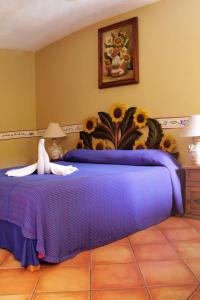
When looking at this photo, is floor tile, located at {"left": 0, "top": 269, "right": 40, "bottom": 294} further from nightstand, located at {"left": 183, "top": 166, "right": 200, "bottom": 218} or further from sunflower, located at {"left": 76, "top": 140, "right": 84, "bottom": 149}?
sunflower, located at {"left": 76, "top": 140, "right": 84, "bottom": 149}

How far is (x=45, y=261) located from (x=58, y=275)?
152 millimetres

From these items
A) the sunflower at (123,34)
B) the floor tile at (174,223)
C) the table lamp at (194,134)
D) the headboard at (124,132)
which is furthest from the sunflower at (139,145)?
the sunflower at (123,34)

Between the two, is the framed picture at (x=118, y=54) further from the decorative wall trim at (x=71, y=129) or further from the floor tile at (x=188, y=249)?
the floor tile at (x=188, y=249)

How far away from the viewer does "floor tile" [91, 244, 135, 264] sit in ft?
6.84

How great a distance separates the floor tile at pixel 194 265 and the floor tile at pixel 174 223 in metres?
0.78

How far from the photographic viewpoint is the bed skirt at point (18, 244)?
6.31 feet

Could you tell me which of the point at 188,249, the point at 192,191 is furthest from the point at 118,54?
the point at 188,249

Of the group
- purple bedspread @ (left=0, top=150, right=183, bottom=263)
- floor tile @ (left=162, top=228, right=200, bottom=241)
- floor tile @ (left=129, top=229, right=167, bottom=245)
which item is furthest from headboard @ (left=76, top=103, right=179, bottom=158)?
floor tile @ (left=129, top=229, right=167, bottom=245)

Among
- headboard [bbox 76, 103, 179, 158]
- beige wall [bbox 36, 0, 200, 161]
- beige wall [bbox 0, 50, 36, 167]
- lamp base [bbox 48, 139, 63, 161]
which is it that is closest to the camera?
beige wall [bbox 36, 0, 200, 161]

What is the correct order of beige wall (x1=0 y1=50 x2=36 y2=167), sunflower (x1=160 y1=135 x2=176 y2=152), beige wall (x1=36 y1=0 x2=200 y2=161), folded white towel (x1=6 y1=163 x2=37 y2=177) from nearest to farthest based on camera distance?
folded white towel (x1=6 y1=163 x2=37 y2=177) < beige wall (x1=36 y1=0 x2=200 y2=161) < sunflower (x1=160 y1=135 x2=176 y2=152) < beige wall (x1=0 y1=50 x2=36 y2=167)

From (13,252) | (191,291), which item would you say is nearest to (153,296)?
(191,291)

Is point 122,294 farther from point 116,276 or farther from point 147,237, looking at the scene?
point 147,237

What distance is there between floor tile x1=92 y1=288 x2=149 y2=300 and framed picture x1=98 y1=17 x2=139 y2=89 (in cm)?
262

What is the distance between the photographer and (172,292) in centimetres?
163
